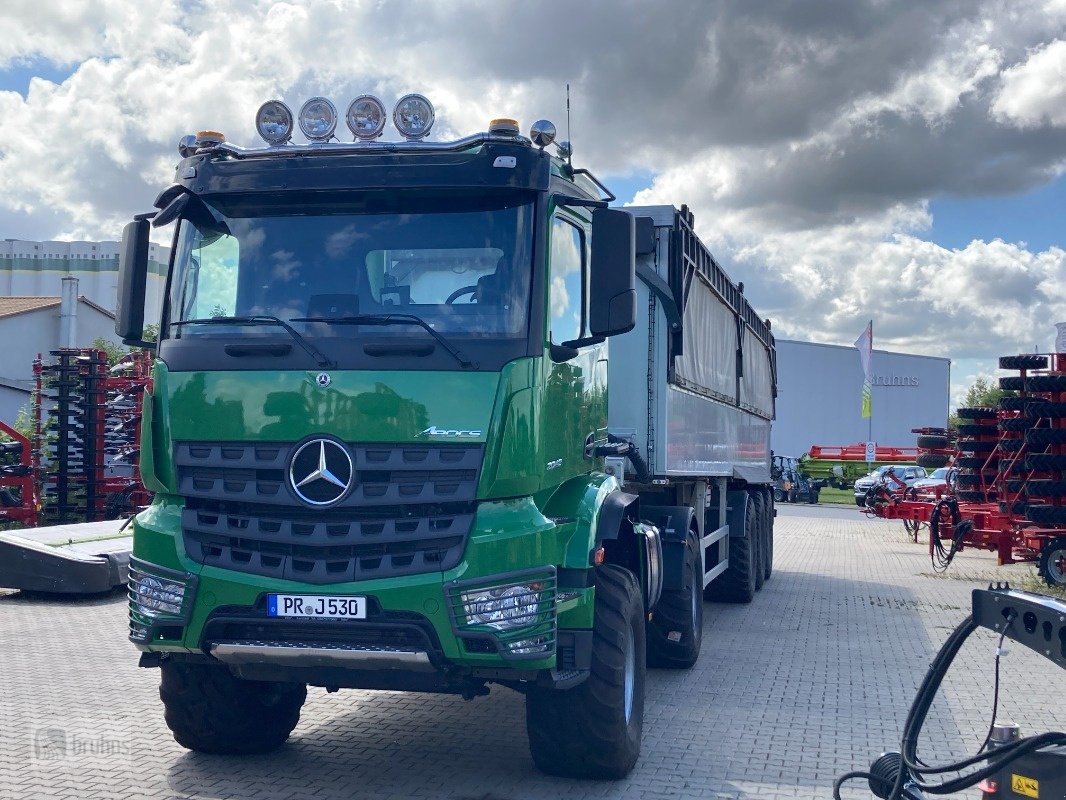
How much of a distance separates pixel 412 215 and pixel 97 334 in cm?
5883

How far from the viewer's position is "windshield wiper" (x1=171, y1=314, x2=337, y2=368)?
5441 mm

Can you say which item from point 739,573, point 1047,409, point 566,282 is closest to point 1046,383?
point 1047,409

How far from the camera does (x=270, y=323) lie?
5605 mm

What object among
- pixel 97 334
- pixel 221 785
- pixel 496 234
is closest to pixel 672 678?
pixel 221 785

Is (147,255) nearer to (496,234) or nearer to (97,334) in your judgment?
(496,234)

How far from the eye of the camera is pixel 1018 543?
678 inches

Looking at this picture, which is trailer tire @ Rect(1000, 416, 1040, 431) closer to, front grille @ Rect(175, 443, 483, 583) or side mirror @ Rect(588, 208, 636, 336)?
side mirror @ Rect(588, 208, 636, 336)

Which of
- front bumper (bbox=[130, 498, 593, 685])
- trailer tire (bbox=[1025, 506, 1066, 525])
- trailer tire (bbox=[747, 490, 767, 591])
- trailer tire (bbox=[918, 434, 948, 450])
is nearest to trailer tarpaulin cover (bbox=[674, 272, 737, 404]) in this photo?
A: trailer tire (bbox=[747, 490, 767, 591])

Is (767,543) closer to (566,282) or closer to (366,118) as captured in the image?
(566,282)

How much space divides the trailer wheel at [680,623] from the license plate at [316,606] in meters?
3.99

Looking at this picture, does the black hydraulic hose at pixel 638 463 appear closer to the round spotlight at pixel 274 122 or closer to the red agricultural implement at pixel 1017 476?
the round spotlight at pixel 274 122

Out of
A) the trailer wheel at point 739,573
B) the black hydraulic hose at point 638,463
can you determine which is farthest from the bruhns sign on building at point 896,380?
the black hydraulic hose at point 638,463

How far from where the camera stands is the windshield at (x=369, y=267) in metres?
5.56

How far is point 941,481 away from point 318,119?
97.5 ft
